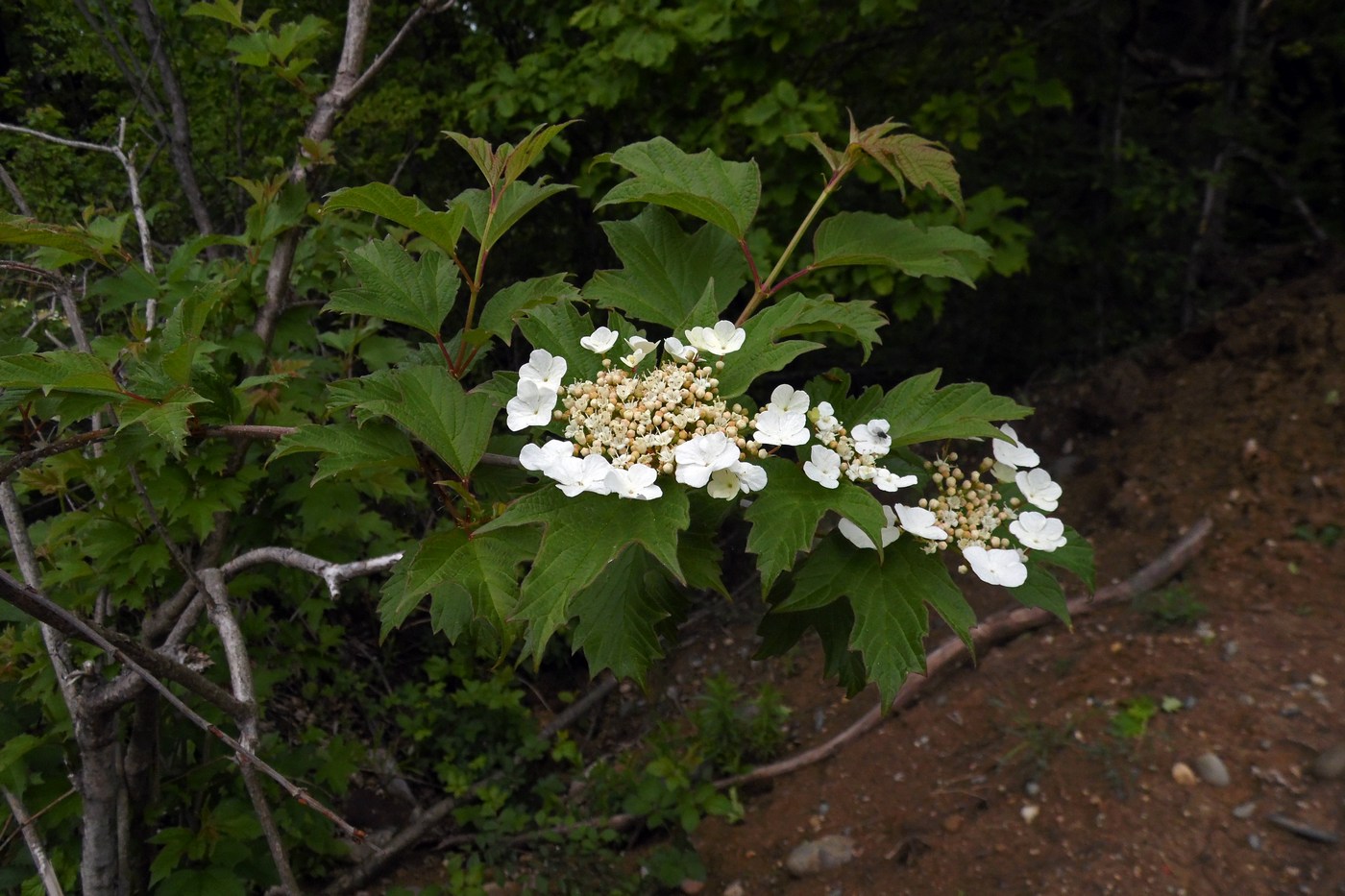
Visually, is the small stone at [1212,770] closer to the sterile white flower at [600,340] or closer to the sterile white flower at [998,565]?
the sterile white flower at [998,565]

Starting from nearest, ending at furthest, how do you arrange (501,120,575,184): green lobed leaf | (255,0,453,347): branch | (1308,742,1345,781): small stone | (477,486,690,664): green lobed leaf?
(477,486,690,664): green lobed leaf
(501,120,575,184): green lobed leaf
(255,0,453,347): branch
(1308,742,1345,781): small stone

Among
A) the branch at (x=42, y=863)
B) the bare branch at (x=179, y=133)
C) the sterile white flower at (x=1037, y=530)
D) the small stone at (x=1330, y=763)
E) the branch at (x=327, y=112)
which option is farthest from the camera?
the small stone at (x=1330, y=763)

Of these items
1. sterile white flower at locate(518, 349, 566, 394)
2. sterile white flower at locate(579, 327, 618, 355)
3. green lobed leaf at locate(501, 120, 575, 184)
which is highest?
green lobed leaf at locate(501, 120, 575, 184)

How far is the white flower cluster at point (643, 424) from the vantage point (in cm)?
89

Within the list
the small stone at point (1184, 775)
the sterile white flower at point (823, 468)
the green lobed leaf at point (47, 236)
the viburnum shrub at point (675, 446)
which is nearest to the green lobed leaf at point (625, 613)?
the viburnum shrub at point (675, 446)

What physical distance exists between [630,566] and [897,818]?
248 cm

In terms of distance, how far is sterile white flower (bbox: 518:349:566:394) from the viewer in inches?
40.1

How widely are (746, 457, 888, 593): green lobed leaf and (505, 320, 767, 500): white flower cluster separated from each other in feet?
0.11

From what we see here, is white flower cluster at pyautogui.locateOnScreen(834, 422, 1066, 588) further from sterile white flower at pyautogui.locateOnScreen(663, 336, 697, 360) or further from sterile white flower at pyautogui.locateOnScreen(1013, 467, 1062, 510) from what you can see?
sterile white flower at pyautogui.locateOnScreen(663, 336, 697, 360)

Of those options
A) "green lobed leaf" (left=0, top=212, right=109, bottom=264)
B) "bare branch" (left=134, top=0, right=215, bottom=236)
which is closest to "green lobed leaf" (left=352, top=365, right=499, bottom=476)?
"green lobed leaf" (left=0, top=212, right=109, bottom=264)

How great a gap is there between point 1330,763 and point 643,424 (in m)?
2.81

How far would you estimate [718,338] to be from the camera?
1038 millimetres

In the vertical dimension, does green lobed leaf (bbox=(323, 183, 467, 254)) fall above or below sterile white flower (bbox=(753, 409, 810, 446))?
above

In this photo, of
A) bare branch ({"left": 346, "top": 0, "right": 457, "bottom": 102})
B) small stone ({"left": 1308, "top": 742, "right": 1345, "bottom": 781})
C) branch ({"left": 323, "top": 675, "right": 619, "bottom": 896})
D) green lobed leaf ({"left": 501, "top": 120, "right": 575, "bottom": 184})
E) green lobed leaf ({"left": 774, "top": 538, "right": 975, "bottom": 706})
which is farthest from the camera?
branch ({"left": 323, "top": 675, "right": 619, "bottom": 896})
